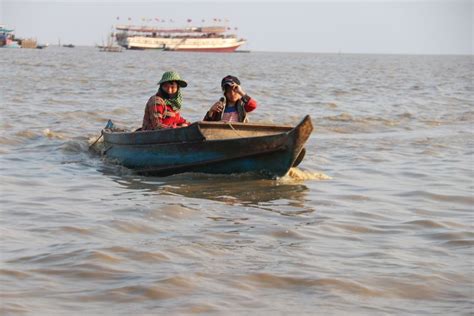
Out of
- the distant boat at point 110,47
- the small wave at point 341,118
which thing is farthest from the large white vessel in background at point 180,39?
the small wave at point 341,118

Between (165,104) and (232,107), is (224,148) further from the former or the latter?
(165,104)

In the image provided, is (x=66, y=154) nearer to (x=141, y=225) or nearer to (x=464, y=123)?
(x=141, y=225)

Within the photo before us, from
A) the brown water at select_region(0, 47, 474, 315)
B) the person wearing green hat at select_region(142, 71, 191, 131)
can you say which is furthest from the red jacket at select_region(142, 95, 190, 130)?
the brown water at select_region(0, 47, 474, 315)

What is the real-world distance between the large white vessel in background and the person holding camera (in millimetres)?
95609

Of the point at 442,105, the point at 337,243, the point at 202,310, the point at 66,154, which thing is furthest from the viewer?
the point at 442,105

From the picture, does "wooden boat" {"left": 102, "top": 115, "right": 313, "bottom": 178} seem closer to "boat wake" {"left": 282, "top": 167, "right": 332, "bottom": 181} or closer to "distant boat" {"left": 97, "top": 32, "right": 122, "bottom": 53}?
"boat wake" {"left": 282, "top": 167, "right": 332, "bottom": 181}

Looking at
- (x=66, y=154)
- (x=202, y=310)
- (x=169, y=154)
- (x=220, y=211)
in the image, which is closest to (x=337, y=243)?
(x=220, y=211)

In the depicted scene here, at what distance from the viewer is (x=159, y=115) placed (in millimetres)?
9453

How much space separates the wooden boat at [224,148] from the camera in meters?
8.55

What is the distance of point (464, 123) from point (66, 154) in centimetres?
929

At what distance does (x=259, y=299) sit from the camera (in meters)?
4.96

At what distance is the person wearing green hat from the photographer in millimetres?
Result: 9384

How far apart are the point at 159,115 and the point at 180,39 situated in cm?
9671

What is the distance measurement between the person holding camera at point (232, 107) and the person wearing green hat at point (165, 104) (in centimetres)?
48
